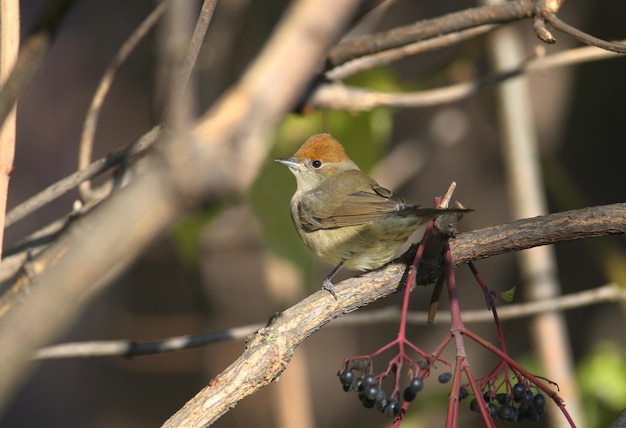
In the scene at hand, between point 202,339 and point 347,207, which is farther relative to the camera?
point 347,207

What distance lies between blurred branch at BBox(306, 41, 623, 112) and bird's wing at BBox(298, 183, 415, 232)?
44 cm

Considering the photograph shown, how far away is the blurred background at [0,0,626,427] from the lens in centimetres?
371

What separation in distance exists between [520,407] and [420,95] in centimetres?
144

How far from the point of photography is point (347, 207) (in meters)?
3.51

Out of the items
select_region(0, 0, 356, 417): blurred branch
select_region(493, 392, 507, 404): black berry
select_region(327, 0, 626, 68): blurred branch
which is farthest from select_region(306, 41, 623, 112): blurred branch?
select_region(0, 0, 356, 417): blurred branch

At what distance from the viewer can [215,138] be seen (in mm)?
739

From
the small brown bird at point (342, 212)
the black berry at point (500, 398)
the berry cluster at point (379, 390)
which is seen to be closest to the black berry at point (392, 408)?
the berry cluster at point (379, 390)

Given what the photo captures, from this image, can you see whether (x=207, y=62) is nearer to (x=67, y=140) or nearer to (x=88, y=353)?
(x=88, y=353)

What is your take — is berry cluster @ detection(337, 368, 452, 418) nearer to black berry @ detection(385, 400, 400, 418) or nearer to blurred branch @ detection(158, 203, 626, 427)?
black berry @ detection(385, 400, 400, 418)

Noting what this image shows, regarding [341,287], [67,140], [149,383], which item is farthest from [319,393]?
[341,287]

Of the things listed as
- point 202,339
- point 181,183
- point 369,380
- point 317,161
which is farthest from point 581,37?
point 317,161

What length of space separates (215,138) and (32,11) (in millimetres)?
5507

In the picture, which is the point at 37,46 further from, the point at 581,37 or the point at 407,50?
the point at 581,37

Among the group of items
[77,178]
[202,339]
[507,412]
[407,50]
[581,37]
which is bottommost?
[507,412]
